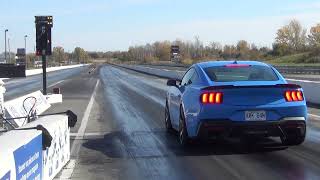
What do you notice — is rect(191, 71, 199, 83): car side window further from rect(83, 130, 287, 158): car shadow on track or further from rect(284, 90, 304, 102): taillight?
rect(284, 90, 304, 102): taillight

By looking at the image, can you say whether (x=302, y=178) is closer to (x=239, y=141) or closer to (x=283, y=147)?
(x=283, y=147)

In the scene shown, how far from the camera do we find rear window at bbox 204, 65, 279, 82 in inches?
414

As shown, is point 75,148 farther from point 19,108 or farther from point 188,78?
point 19,108

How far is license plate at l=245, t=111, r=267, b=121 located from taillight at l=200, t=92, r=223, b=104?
50 cm

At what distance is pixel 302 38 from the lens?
536 feet

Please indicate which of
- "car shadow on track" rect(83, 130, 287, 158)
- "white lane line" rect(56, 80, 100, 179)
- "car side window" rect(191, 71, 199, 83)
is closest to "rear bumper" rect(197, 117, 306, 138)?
"car shadow on track" rect(83, 130, 287, 158)

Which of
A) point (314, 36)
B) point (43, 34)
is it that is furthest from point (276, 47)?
point (43, 34)

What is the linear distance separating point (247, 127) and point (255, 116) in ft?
0.76

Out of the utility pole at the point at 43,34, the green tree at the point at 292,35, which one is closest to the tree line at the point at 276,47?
the green tree at the point at 292,35

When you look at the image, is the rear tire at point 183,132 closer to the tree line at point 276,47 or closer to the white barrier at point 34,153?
the white barrier at point 34,153

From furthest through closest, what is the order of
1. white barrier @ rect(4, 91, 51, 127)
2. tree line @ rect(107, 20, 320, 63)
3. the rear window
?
tree line @ rect(107, 20, 320, 63)
white barrier @ rect(4, 91, 51, 127)
the rear window

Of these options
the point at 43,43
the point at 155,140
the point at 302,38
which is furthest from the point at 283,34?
the point at 155,140

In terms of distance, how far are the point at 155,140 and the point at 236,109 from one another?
260 centimetres

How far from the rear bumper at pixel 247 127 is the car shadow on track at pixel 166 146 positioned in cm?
46
